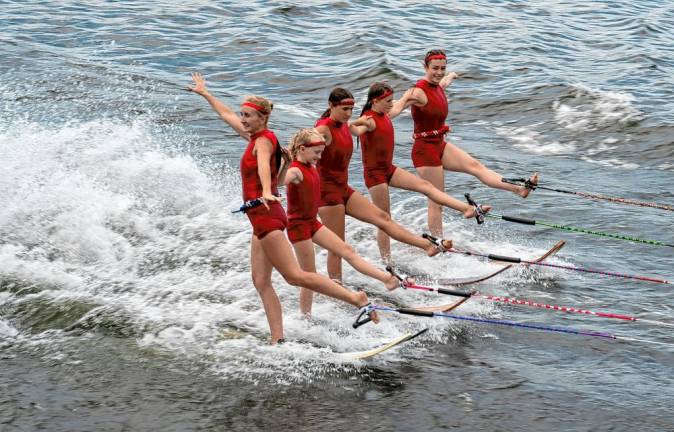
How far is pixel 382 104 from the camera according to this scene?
36.6ft

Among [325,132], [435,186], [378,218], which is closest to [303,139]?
[325,132]

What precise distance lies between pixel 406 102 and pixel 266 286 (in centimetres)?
345

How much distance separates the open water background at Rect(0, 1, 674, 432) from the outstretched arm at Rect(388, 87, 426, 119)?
2.05 meters

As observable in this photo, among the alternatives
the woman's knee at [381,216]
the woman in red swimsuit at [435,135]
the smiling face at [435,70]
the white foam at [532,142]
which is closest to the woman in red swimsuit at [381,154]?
the woman in red swimsuit at [435,135]

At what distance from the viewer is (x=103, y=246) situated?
41.9 ft

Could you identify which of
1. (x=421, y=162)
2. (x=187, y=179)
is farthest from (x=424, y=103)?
(x=187, y=179)

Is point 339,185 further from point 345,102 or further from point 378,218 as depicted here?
point 345,102

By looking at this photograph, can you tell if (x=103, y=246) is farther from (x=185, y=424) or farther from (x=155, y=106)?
(x=155, y=106)

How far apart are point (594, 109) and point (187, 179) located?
9857 mm

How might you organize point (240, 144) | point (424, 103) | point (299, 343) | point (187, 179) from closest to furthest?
point (299, 343)
point (424, 103)
point (187, 179)
point (240, 144)

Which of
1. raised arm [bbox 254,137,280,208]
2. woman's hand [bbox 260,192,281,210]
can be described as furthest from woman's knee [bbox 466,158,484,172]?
woman's hand [bbox 260,192,281,210]

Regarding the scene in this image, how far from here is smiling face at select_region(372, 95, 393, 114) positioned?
1112 centimetres

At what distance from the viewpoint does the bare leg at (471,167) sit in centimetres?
1214

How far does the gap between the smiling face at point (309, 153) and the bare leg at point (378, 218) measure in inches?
56.3
